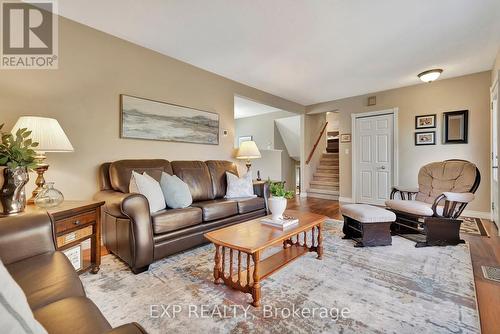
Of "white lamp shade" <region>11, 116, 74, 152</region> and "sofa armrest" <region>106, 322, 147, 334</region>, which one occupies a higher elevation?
"white lamp shade" <region>11, 116, 74, 152</region>

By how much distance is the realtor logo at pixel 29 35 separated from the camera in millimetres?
2146

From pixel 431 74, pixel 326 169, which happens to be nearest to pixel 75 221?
pixel 431 74

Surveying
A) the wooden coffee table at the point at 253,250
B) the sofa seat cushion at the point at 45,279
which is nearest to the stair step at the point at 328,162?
the wooden coffee table at the point at 253,250

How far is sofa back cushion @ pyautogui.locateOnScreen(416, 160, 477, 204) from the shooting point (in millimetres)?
2854

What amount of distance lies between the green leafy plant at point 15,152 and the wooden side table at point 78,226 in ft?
1.22

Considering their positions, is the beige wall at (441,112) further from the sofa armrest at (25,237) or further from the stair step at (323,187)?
the sofa armrest at (25,237)

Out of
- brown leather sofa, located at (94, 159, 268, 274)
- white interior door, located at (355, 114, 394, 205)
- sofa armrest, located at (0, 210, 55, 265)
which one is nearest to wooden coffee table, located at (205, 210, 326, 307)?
brown leather sofa, located at (94, 159, 268, 274)

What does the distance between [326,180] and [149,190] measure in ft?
17.2

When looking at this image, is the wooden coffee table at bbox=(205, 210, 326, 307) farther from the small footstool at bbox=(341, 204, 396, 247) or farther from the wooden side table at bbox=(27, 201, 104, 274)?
the wooden side table at bbox=(27, 201, 104, 274)

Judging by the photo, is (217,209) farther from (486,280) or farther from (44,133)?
(486,280)

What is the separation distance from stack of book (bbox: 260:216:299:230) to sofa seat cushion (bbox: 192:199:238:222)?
73 centimetres

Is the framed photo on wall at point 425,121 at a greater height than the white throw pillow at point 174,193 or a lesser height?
greater

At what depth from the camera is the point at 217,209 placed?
8.91ft

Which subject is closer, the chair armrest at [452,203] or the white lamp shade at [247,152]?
the chair armrest at [452,203]
